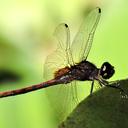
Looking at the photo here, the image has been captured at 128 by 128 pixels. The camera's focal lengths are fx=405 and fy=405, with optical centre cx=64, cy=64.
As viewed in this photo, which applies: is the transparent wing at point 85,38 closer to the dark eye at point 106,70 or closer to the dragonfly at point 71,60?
the dragonfly at point 71,60

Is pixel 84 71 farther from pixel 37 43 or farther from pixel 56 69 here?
pixel 37 43

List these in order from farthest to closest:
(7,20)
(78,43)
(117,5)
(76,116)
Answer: (7,20) < (117,5) < (78,43) < (76,116)

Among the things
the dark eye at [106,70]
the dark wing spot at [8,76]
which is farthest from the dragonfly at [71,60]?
the dark wing spot at [8,76]

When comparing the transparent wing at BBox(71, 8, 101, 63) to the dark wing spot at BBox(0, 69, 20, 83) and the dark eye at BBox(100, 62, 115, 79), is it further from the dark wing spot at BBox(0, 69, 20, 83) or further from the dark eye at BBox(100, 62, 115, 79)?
the dark wing spot at BBox(0, 69, 20, 83)

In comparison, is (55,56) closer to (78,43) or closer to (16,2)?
(78,43)

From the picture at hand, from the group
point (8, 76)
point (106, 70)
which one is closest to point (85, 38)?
point (106, 70)

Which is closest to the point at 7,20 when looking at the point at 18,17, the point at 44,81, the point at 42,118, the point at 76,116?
the point at 18,17

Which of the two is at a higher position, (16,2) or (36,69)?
(16,2)

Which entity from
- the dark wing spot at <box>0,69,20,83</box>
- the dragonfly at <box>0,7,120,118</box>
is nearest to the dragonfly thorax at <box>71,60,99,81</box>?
the dragonfly at <box>0,7,120,118</box>

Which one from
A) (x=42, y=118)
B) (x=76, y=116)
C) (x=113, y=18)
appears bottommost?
(x=42, y=118)
